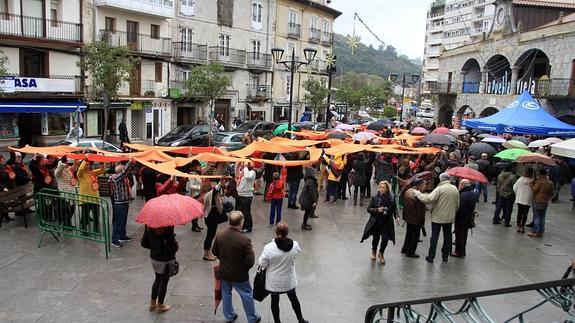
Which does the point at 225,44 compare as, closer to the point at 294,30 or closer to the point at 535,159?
the point at 294,30

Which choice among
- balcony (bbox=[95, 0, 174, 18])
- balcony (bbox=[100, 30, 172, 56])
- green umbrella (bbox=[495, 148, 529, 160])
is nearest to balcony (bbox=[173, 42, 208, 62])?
balcony (bbox=[100, 30, 172, 56])

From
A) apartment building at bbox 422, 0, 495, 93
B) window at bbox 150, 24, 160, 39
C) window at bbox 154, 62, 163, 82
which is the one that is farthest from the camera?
apartment building at bbox 422, 0, 495, 93

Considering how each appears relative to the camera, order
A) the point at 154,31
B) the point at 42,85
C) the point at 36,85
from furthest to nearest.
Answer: the point at 154,31
the point at 42,85
the point at 36,85

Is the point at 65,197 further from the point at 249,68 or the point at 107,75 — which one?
the point at 249,68

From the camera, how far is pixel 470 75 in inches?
1457

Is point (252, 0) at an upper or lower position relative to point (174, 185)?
upper

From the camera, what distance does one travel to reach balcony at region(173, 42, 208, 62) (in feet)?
117

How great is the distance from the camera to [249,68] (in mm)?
42594

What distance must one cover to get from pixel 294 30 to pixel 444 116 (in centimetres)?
1623

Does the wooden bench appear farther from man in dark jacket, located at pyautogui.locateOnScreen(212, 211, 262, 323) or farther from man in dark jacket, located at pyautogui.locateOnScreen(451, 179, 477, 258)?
man in dark jacket, located at pyautogui.locateOnScreen(451, 179, 477, 258)

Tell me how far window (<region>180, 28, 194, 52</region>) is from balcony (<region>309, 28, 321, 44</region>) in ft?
50.2

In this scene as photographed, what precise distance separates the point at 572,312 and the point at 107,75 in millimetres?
23819

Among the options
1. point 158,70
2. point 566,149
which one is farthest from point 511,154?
point 158,70

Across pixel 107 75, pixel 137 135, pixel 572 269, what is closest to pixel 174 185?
pixel 572 269
